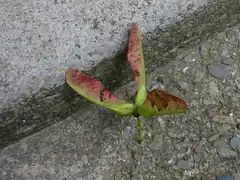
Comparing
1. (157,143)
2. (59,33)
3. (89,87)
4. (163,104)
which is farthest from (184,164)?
(59,33)

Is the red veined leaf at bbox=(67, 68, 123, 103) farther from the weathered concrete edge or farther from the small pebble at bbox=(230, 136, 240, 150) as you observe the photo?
the small pebble at bbox=(230, 136, 240, 150)

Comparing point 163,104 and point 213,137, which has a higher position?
point 163,104

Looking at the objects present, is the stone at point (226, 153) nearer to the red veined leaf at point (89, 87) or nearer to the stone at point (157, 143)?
the stone at point (157, 143)

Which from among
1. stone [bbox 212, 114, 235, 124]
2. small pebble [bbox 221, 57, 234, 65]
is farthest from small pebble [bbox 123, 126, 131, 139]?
small pebble [bbox 221, 57, 234, 65]

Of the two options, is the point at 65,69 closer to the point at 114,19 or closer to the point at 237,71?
the point at 114,19

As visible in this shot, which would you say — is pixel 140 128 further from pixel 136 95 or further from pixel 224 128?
pixel 224 128
